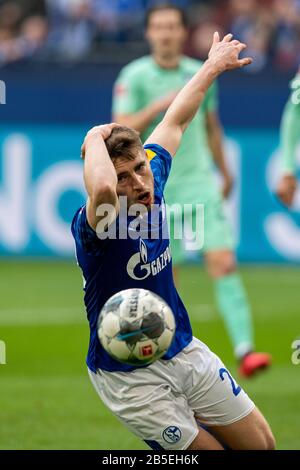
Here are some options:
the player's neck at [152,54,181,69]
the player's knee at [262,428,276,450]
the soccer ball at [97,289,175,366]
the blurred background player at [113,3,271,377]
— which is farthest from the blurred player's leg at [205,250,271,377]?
the soccer ball at [97,289,175,366]

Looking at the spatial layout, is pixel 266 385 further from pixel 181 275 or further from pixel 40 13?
pixel 40 13

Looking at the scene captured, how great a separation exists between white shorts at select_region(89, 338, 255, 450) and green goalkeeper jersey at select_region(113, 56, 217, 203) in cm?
384

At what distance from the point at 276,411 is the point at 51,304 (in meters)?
5.56

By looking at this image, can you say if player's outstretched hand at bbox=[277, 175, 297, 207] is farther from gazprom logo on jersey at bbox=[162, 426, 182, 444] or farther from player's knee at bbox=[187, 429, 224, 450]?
gazprom logo on jersey at bbox=[162, 426, 182, 444]

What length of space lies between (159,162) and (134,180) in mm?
697

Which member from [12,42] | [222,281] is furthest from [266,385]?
[12,42]

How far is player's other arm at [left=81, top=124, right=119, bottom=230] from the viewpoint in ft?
16.2

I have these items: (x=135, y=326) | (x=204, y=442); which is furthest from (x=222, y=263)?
(x=135, y=326)

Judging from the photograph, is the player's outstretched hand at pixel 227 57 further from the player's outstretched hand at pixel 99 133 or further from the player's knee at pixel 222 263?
the player's knee at pixel 222 263

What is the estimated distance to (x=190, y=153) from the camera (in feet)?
31.4

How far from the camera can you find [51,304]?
43.1 ft

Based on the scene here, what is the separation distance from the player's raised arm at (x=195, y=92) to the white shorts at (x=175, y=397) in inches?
46.2

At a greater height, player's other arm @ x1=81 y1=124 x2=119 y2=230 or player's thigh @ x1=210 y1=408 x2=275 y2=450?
player's other arm @ x1=81 y1=124 x2=119 y2=230

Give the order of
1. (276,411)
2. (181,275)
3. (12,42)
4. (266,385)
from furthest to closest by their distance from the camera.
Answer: (12,42) < (181,275) < (266,385) < (276,411)
